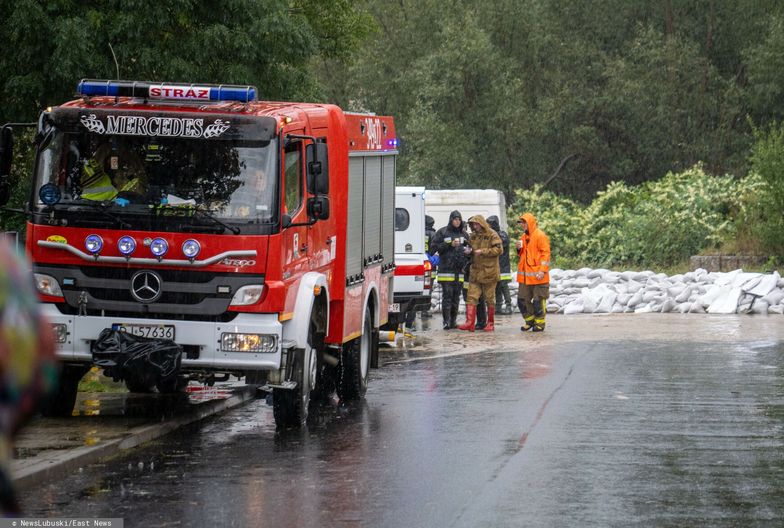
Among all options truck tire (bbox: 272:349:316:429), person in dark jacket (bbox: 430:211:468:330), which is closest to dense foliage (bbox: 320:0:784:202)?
person in dark jacket (bbox: 430:211:468:330)

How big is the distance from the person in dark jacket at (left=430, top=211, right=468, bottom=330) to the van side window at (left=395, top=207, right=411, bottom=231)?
1.02m

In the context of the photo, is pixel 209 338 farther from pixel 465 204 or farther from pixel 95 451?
pixel 465 204

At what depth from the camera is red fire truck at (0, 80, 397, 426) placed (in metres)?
10.5

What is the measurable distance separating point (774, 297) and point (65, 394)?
1770cm

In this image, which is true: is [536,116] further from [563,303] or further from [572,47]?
[563,303]

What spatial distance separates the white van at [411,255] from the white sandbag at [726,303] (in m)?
6.54

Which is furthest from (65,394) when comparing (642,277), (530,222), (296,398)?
(642,277)

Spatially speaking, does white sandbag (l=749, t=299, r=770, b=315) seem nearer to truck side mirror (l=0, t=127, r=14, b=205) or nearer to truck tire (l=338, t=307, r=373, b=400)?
truck tire (l=338, t=307, r=373, b=400)

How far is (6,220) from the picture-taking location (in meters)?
18.1

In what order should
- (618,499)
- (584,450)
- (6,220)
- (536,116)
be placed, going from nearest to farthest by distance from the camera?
(618,499) → (584,450) → (6,220) → (536,116)

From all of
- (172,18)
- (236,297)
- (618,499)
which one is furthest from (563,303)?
(618,499)

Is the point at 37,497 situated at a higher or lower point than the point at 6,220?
lower

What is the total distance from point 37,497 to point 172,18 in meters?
11.3

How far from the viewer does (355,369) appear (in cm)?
1348
